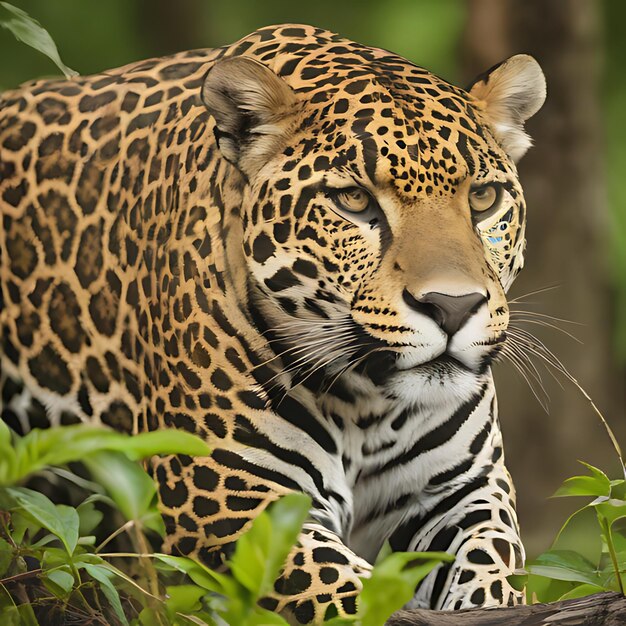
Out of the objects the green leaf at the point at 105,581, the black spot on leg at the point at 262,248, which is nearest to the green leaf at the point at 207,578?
the green leaf at the point at 105,581

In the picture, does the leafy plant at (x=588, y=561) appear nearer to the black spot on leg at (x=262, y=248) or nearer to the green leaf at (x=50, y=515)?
the green leaf at (x=50, y=515)

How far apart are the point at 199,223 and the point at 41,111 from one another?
3.58 feet

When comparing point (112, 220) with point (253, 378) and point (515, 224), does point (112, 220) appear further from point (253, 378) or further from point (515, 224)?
point (515, 224)

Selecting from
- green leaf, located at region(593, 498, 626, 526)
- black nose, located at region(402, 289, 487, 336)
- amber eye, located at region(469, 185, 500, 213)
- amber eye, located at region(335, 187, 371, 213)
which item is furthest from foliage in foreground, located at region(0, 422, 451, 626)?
amber eye, located at region(469, 185, 500, 213)

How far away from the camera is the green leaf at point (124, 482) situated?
184 centimetres

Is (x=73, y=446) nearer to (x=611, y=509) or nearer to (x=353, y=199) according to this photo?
(x=611, y=509)

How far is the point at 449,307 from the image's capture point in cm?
330

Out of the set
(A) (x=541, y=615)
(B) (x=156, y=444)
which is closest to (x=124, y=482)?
(B) (x=156, y=444)

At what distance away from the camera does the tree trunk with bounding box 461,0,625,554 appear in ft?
31.0

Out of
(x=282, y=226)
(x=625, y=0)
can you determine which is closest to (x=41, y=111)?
(x=282, y=226)

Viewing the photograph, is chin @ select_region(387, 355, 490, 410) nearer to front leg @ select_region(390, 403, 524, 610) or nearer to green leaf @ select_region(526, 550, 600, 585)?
front leg @ select_region(390, 403, 524, 610)

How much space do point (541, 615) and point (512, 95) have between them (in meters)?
1.90

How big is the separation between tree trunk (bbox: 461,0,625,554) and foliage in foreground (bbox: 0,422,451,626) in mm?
6439

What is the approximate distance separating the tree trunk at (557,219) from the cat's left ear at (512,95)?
5.28m
